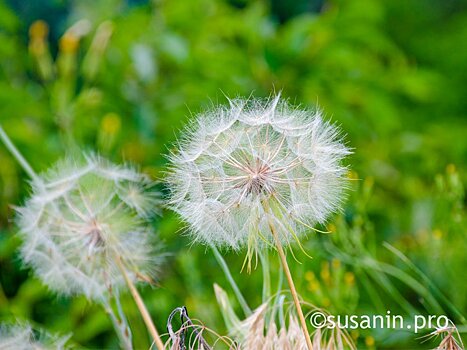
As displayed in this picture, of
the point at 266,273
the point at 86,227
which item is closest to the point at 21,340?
the point at 86,227

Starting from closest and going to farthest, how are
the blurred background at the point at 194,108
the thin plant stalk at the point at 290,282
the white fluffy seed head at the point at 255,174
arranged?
the thin plant stalk at the point at 290,282, the white fluffy seed head at the point at 255,174, the blurred background at the point at 194,108

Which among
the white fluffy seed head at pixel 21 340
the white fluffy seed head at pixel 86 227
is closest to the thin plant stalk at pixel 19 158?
the white fluffy seed head at pixel 86 227

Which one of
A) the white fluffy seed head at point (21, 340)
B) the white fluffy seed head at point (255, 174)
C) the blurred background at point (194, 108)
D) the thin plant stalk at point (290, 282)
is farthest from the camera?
the blurred background at point (194, 108)

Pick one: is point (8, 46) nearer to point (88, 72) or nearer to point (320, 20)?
point (88, 72)

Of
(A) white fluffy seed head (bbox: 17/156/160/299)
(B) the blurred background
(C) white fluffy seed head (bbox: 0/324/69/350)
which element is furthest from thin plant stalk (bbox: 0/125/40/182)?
(B) the blurred background

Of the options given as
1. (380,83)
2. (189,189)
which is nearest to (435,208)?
(380,83)

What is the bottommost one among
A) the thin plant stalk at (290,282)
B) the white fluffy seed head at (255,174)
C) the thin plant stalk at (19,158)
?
the thin plant stalk at (290,282)

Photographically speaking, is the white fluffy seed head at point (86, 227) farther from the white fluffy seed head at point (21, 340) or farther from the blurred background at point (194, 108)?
the blurred background at point (194, 108)
